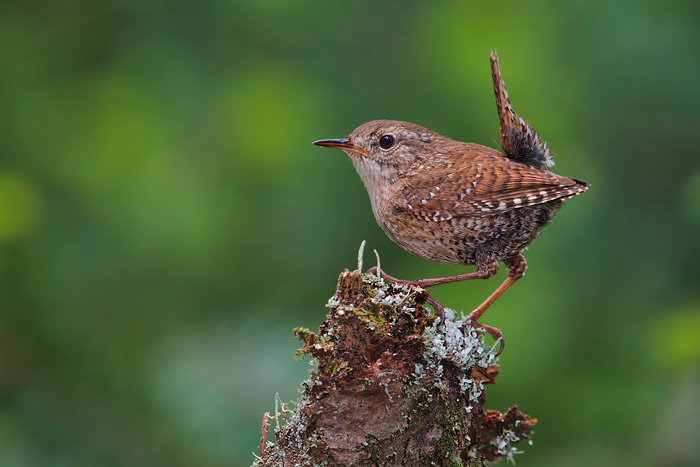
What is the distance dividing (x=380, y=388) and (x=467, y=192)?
1.25 metres

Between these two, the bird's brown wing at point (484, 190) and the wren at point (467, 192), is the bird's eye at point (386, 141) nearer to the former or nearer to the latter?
the wren at point (467, 192)

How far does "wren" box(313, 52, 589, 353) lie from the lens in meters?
3.02

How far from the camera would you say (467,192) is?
3.08m

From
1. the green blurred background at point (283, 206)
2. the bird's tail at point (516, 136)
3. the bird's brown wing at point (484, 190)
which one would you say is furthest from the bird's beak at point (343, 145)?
the green blurred background at point (283, 206)

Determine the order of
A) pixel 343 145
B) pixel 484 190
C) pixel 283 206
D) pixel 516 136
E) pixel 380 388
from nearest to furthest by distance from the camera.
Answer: pixel 380 388 → pixel 484 190 → pixel 516 136 → pixel 343 145 → pixel 283 206

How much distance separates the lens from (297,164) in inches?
175

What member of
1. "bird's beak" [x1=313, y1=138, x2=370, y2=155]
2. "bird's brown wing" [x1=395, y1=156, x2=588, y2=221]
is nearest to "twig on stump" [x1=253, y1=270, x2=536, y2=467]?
"bird's brown wing" [x1=395, y1=156, x2=588, y2=221]

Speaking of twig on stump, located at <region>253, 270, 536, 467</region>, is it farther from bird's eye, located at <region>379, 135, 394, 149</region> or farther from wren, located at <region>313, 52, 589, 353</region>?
bird's eye, located at <region>379, 135, 394, 149</region>

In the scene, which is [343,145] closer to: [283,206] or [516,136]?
[516,136]

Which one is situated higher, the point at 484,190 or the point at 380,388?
the point at 484,190

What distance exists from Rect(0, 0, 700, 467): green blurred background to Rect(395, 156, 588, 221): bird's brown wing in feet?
3.40

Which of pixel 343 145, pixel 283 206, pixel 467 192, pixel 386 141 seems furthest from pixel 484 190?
pixel 283 206

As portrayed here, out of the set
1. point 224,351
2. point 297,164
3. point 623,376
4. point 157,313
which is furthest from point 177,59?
point 623,376

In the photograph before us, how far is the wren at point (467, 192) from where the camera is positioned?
3023mm
